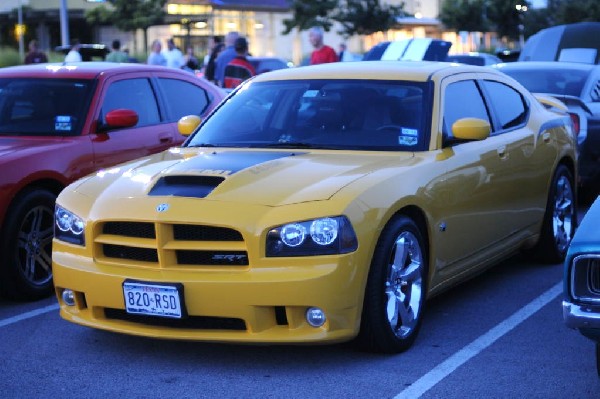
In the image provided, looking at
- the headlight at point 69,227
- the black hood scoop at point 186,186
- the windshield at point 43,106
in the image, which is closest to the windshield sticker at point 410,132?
the black hood scoop at point 186,186

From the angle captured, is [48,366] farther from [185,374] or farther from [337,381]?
[337,381]

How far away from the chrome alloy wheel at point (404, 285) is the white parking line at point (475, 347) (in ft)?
0.99

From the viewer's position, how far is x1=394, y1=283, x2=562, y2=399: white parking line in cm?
513

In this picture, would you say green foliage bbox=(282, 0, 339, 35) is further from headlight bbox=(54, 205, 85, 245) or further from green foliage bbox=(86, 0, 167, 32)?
headlight bbox=(54, 205, 85, 245)

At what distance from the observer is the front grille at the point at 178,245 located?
17.5 feet

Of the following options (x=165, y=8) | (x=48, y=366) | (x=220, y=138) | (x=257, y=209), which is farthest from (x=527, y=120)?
(x=165, y=8)

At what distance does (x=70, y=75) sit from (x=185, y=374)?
147 inches

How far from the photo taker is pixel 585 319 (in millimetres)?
4371

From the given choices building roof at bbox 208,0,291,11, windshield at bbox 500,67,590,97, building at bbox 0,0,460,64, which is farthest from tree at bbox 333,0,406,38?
windshield at bbox 500,67,590,97

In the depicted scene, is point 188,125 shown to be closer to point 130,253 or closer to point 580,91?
point 130,253

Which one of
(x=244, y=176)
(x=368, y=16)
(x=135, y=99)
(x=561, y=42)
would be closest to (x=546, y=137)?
(x=244, y=176)

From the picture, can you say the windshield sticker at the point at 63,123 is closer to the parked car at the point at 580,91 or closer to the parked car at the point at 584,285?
the parked car at the point at 584,285

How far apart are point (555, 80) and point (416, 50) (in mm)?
2432

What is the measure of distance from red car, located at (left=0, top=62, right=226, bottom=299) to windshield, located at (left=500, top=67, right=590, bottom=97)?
394 cm
